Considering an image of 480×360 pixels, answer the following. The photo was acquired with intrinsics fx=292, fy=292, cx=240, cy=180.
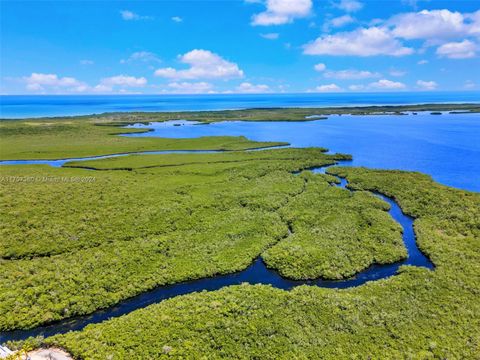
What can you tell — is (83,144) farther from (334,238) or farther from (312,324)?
(312,324)

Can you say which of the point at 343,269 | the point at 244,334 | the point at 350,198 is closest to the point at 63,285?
the point at 244,334

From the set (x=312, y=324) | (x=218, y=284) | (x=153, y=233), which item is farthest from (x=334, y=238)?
(x=153, y=233)

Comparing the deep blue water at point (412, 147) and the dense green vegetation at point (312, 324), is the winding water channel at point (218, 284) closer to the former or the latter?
the dense green vegetation at point (312, 324)

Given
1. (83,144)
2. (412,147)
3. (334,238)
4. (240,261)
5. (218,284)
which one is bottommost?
(218,284)

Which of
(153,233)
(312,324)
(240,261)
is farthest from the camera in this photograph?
(153,233)

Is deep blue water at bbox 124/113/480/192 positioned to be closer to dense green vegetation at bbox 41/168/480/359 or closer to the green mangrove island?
the green mangrove island

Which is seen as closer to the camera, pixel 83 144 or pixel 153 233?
pixel 153 233

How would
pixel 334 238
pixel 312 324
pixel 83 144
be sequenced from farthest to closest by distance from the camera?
pixel 83 144, pixel 334 238, pixel 312 324
